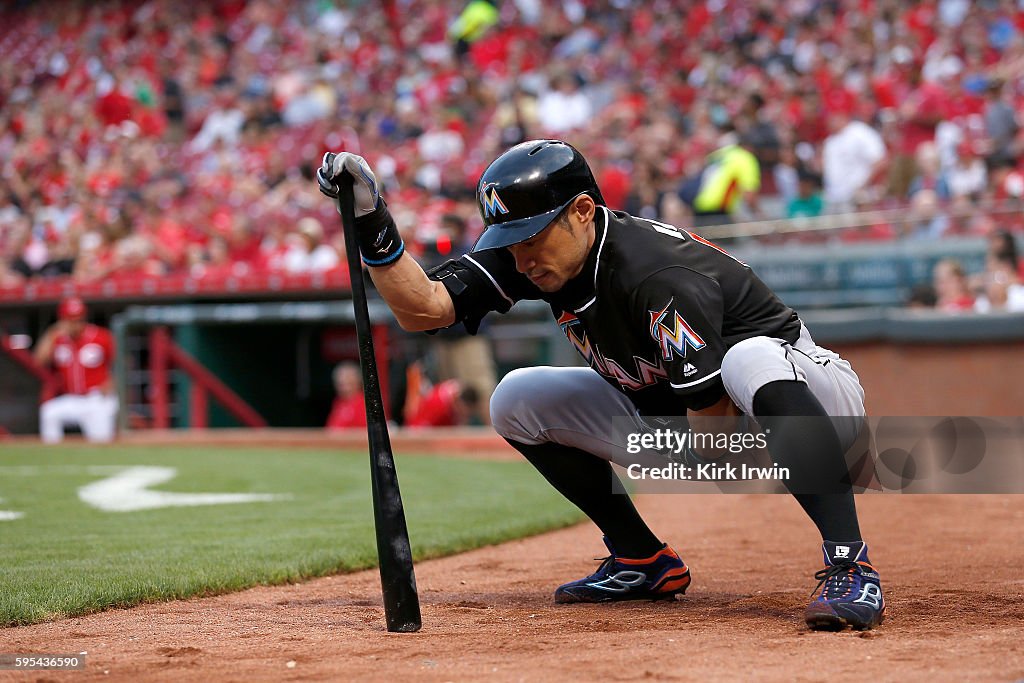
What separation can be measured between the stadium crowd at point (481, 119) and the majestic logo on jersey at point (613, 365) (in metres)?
5.96

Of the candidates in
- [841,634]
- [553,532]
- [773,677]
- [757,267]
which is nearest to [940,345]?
[757,267]

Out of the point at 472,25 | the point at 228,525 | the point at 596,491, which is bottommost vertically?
the point at 228,525

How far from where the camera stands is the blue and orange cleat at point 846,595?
10.1ft

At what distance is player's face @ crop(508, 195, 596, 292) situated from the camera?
338 cm

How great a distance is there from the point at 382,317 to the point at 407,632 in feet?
24.6

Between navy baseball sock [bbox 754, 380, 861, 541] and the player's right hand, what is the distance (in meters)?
1.16

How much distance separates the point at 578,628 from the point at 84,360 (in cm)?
977

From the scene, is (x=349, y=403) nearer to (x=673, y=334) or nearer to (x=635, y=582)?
(x=635, y=582)

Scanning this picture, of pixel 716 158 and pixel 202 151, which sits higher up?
pixel 202 151

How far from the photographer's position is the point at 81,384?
476 inches

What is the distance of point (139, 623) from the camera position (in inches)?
137

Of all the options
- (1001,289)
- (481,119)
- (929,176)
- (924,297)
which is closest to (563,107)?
(481,119)

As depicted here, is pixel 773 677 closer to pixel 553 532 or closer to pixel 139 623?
pixel 139 623

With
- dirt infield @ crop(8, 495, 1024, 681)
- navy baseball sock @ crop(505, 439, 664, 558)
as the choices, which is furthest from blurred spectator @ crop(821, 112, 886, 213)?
navy baseball sock @ crop(505, 439, 664, 558)
